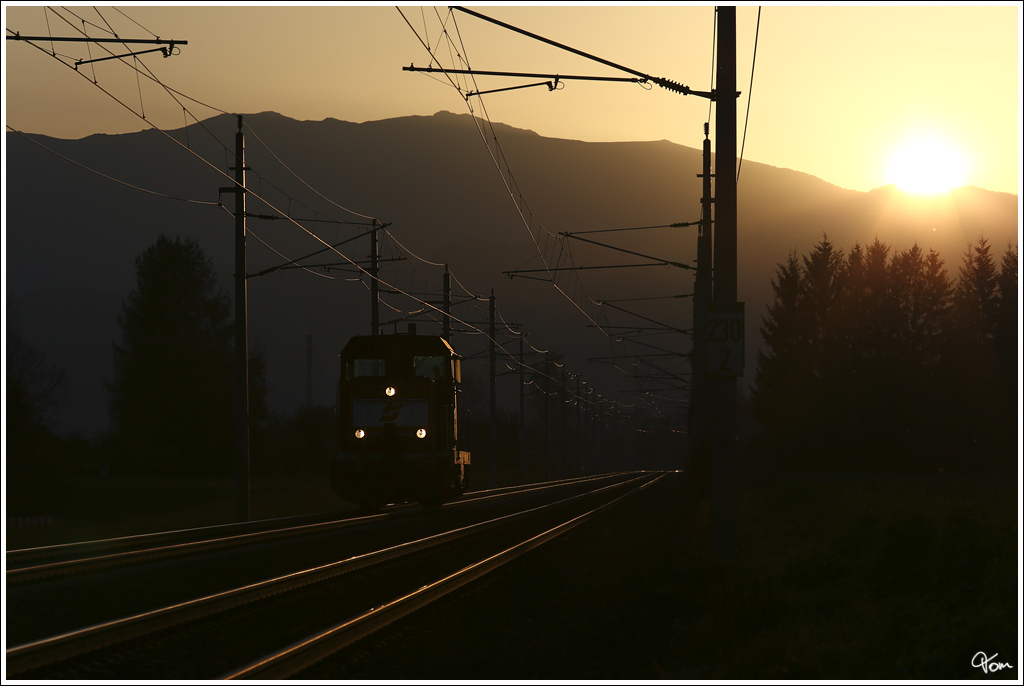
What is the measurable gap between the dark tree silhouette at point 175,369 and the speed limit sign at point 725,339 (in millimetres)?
53832

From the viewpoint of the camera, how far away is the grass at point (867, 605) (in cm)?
744

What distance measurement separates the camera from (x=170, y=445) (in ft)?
205

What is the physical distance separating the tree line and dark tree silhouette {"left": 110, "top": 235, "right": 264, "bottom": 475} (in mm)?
37905

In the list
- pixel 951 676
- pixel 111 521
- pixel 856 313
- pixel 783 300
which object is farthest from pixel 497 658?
pixel 783 300

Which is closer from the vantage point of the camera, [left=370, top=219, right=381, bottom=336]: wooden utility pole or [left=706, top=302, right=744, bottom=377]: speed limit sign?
[left=706, top=302, right=744, bottom=377]: speed limit sign

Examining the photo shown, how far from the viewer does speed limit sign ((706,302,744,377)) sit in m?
12.7

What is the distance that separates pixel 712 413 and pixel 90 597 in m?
8.53

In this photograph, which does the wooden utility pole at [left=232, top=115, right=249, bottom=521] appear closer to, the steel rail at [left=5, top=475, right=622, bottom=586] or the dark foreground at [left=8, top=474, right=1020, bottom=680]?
the steel rail at [left=5, top=475, right=622, bottom=586]

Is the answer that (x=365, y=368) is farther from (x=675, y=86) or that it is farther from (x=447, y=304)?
(x=447, y=304)

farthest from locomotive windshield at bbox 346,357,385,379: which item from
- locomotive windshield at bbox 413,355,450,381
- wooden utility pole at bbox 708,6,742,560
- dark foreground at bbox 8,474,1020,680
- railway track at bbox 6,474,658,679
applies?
wooden utility pole at bbox 708,6,742,560

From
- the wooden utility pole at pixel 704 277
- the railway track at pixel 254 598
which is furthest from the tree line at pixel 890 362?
the railway track at pixel 254 598

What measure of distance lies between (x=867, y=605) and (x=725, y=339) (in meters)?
4.11

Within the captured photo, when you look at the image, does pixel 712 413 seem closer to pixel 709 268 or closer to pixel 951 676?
pixel 951 676

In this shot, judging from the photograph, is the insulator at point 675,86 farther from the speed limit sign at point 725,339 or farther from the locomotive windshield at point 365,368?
the locomotive windshield at point 365,368
